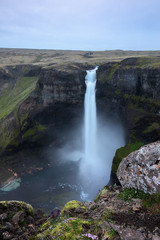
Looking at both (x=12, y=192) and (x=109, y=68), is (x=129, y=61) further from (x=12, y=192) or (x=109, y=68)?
(x=12, y=192)

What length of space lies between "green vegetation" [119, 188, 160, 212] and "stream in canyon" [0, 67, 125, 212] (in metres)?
21.9

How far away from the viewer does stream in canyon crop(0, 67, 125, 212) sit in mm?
31656

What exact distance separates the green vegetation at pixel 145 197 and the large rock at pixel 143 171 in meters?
0.25

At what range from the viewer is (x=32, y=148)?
→ 46.2m

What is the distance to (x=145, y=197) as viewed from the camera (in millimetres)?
8867

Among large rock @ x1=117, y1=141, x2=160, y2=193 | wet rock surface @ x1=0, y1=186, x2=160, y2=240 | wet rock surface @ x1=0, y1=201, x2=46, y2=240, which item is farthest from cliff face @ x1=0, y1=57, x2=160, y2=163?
wet rock surface @ x1=0, y1=201, x2=46, y2=240

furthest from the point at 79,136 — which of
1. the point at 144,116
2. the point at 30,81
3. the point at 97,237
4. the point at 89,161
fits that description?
the point at 97,237

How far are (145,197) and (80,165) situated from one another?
Answer: 113 feet

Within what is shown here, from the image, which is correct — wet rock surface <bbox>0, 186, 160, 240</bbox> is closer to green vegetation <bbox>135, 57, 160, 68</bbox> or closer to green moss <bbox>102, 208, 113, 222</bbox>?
green moss <bbox>102, 208, 113, 222</bbox>

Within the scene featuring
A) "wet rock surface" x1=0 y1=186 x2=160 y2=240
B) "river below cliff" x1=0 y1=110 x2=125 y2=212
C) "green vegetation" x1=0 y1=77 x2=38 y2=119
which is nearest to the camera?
"wet rock surface" x1=0 y1=186 x2=160 y2=240

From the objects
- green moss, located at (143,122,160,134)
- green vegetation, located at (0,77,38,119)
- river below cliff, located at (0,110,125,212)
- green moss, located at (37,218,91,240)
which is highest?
green vegetation, located at (0,77,38,119)

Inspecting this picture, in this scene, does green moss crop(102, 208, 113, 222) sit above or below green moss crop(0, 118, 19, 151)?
above

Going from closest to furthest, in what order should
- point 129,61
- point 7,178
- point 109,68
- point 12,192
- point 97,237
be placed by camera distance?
point 97,237, point 12,192, point 7,178, point 129,61, point 109,68

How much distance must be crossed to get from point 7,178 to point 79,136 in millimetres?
22023
